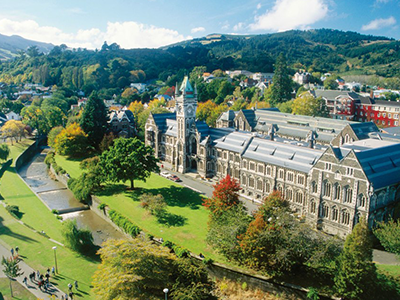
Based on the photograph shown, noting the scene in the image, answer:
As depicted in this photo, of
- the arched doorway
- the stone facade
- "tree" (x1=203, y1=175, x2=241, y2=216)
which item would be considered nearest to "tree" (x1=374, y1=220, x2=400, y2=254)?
the stone facade

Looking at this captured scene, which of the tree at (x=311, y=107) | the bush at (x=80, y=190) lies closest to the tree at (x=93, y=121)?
the bush at (x=80, y=190)

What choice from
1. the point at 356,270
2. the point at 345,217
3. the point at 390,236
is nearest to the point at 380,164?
the point at 345,217

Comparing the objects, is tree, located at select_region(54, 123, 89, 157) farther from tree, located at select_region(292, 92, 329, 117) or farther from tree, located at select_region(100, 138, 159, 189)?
tree, located at select_region(292, 92, 329, 117)

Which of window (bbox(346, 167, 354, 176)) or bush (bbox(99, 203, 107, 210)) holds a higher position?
window (bbox(346, 167, 354, 176))

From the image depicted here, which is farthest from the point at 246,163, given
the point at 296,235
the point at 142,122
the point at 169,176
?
the point at 142,122

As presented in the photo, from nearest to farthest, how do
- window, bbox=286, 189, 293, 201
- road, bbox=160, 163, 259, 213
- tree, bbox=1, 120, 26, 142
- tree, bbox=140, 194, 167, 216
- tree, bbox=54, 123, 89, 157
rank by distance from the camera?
1. tree, bbox=140, 194, 167, 216
2. window, bbox=286, 189, 293, 201
3. road, bbox=160, 163, 259, 213
4. tree, bbox=54, 123, 89, 157
5. tree, bbox=1, 120, 26, 142

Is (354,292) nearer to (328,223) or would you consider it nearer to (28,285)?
(328,223)

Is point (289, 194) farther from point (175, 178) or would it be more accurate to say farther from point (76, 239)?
point (76, 239)

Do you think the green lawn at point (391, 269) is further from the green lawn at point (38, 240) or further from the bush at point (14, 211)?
the bush at point (14, 211)
